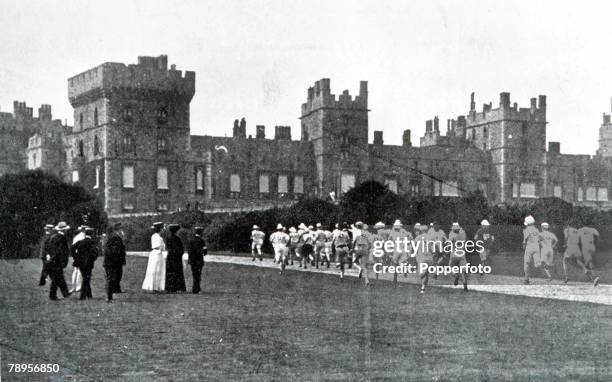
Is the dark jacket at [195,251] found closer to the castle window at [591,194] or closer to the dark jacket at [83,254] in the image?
the dark jacket at [83,254]

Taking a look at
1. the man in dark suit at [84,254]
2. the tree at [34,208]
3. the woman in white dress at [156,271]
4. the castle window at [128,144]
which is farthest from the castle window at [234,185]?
the man in dark suit at [84,254]

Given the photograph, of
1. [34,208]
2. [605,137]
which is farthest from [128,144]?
[605,137]

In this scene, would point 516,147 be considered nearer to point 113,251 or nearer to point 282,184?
point 282,184

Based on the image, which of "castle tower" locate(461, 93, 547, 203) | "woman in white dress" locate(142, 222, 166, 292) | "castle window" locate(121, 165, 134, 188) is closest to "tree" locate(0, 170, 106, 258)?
"castle window" locate(121, 165, 134, 188)

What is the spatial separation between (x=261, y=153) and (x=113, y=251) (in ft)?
223

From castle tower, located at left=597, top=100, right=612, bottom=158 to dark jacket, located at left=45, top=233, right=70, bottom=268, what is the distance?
289 ft

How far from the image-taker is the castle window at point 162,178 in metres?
79.4

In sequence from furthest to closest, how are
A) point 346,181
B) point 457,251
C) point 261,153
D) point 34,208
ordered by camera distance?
1. point 346,181
2. point 261,153
3. point 34,208
4. point 457,251

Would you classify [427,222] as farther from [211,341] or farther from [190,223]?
[211,341]

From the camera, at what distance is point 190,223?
60188mm

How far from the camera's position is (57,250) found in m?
18.5

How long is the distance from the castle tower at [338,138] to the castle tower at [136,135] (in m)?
13.2

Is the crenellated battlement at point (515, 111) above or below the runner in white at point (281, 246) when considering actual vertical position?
above

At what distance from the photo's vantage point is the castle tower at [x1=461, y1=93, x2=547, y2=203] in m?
92.4
